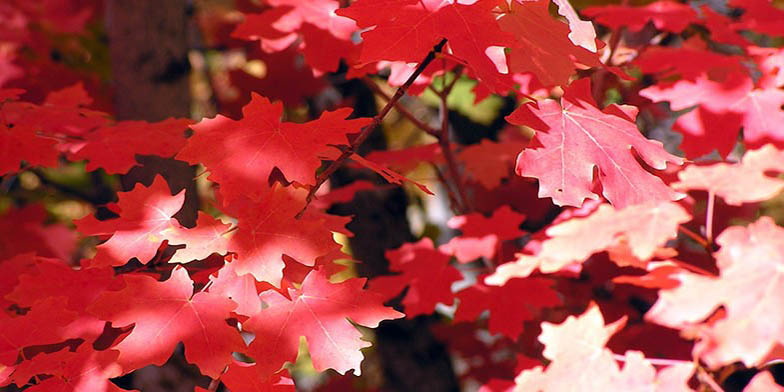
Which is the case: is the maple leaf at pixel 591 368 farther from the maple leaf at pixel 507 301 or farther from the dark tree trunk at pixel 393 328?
the dark tree trunk at pixel 393 328

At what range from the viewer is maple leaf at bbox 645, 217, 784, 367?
825 mm

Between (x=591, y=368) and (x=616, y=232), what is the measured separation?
0.19 metres

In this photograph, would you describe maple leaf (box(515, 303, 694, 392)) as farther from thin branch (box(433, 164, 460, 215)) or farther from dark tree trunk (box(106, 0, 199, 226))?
dark tree trunk (box(106, 0, 199, 226))

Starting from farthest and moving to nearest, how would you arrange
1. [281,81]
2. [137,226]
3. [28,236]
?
1. [281,81]
2. [28,236]
3. [137,226]

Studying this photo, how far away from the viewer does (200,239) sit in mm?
1114

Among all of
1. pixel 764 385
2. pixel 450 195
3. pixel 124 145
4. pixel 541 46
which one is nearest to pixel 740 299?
pixel 764 385

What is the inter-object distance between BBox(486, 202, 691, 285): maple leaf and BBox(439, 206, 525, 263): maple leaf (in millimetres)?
439

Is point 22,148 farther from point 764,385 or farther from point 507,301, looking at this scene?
point 764,385

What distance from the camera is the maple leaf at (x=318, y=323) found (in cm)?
108

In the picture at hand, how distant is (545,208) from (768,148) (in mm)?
1158

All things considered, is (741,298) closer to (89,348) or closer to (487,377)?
(89,348)

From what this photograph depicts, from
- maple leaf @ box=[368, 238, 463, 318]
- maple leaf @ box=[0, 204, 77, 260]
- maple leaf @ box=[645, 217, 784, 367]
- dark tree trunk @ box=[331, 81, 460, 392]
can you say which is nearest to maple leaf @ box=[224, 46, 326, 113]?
dark tree trunk @ box=[331, 81, 460, 392]

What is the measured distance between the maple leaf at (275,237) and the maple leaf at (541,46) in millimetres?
375

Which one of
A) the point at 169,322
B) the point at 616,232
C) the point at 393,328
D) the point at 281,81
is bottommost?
the point at 393,328
